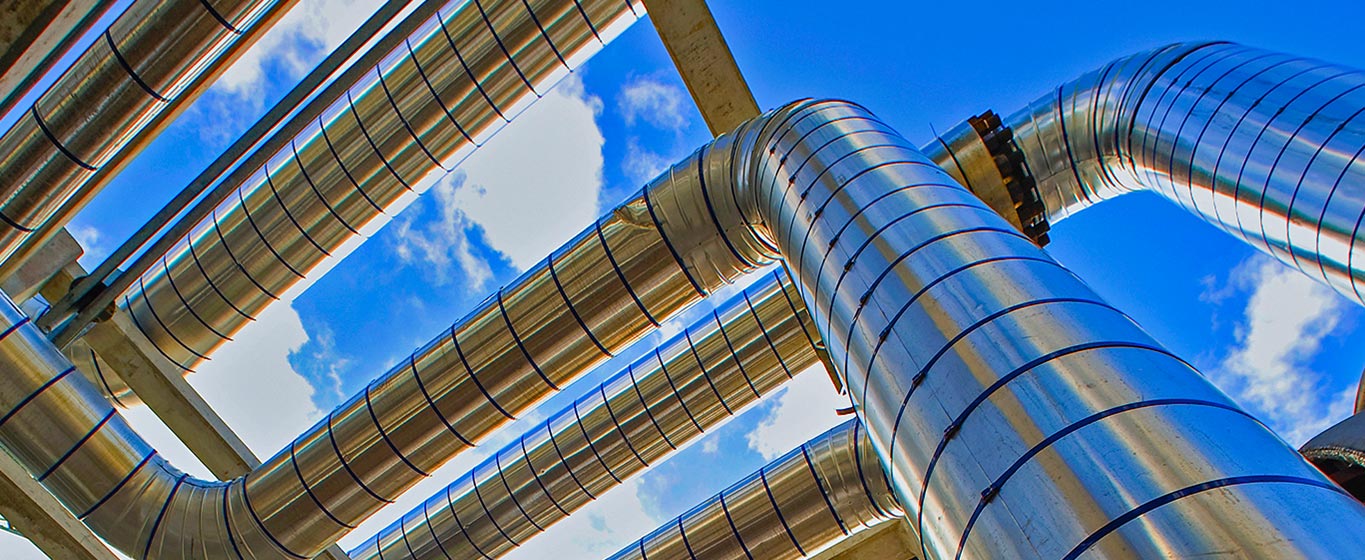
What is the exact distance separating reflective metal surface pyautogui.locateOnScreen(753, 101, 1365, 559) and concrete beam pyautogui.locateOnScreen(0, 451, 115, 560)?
5.69 meters

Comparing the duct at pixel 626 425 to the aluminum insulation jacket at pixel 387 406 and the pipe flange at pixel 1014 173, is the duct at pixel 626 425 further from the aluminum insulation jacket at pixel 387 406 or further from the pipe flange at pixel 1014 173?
the pipe flange at pixel 1014 173

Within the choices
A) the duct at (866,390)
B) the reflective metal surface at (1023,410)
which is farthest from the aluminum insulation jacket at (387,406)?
the reflective metal surface at (1023,410)

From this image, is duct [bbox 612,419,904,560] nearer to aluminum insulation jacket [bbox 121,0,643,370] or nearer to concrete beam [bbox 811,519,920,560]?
concrete beam [bbox 811,519,920,560]

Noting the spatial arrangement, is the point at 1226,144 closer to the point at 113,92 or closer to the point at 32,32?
the point at 32,32

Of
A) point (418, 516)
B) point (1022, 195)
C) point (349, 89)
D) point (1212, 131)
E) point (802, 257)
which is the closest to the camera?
point (802, 257)

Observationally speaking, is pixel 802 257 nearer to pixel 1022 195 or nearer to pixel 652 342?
pixel 1022 195

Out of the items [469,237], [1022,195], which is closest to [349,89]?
[469,237]

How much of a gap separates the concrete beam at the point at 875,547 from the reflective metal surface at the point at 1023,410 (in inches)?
174

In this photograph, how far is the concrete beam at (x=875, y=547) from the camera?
7.11 meters

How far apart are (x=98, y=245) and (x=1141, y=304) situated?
9382mm

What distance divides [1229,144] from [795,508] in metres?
3.72

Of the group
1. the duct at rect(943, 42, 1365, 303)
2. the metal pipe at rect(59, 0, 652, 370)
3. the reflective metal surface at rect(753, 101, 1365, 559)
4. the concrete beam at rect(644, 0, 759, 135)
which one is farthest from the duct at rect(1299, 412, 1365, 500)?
the metal pipe at rect(59, 0, 652, 370)

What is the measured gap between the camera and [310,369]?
8.48 m

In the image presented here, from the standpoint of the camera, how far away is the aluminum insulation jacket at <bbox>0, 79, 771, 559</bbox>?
480cm
